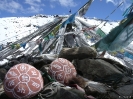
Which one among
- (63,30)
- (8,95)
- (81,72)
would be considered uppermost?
(63,30)

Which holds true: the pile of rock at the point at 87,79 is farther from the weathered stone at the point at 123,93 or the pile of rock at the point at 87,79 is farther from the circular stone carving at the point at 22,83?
the circular stone carving at the point at 22,83

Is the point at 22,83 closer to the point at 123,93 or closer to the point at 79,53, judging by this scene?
the point at 123,93

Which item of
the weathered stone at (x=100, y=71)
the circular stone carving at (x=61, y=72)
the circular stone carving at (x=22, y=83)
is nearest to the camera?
the circular stone carving at (x=22, y=83)

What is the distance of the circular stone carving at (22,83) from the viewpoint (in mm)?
5539

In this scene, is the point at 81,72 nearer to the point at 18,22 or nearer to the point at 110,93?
the point at 110,93

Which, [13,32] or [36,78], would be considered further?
[13,32]

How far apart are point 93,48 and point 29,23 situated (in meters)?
57.3

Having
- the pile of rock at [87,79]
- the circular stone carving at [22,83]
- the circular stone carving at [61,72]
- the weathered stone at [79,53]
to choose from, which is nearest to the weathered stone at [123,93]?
the pile of rock at [87,79]

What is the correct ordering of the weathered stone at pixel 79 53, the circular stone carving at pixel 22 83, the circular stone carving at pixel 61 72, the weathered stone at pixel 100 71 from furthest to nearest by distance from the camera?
the weathered stone at pixel 79 53 → the weathered stone at pixel 100 71 → the circular stone carving at pixel 61 72 → the circular stone carving at pixel 22 83

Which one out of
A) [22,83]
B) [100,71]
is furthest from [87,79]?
[22,83]

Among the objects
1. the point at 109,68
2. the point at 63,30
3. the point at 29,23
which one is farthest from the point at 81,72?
the point at 29,23

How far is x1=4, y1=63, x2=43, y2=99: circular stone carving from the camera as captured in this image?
18.2 ft

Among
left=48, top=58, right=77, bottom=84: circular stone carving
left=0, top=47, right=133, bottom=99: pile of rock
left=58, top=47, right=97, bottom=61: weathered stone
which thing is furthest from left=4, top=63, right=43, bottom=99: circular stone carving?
left=58, top=47, right=97, bottom=61: weathered stone

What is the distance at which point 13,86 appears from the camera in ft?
18.3
